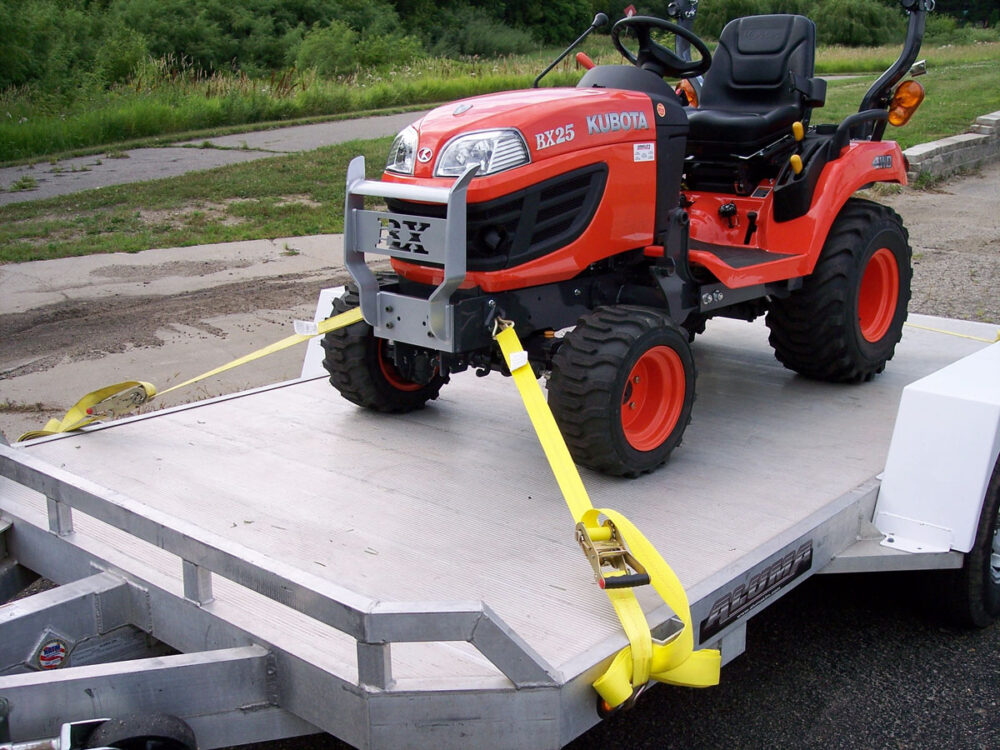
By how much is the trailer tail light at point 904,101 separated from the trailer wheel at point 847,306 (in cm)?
46

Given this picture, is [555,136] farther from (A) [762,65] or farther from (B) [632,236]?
(A) [762,65]

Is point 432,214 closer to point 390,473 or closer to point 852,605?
point 390,473

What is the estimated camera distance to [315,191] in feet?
39.2

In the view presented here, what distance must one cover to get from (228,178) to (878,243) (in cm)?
977

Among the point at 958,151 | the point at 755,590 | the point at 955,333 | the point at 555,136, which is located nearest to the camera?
the point at 755,590

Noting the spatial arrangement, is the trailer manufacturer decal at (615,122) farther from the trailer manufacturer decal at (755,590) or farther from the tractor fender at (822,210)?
the trailer manufacturer decal at (755,590)

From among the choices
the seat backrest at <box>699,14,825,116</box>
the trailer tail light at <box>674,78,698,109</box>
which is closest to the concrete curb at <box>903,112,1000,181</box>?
the trailer tail light at <box>674,78,698,109</box>

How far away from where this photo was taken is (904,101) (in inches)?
181

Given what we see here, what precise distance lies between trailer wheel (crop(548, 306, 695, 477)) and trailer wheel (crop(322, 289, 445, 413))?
0.68 meters

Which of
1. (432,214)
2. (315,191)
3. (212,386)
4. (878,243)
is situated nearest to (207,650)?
(432,214)

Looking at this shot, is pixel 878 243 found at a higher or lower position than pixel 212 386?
higher

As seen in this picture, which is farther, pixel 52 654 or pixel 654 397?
pixel 654 397

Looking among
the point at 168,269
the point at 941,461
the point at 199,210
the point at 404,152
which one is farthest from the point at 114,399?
the point at 199,210

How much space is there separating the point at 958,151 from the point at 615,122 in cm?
1219
